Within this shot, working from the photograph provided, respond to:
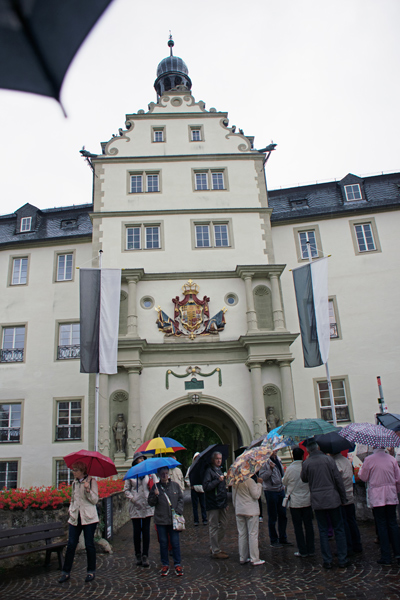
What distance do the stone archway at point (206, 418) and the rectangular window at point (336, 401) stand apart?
11.6 ft

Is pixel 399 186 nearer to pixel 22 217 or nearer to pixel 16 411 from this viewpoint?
pixel 22 217

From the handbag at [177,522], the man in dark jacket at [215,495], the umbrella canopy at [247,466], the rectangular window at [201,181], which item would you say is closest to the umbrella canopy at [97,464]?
the handbag at [177,522]

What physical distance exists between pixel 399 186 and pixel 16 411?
64.6 feet

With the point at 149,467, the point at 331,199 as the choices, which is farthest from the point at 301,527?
the point at 331,199

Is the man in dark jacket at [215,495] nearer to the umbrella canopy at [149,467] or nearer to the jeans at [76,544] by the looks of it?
the umbrella canopy at [149,467]

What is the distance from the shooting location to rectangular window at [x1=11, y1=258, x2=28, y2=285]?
21.7 m

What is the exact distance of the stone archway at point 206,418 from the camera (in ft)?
58.1

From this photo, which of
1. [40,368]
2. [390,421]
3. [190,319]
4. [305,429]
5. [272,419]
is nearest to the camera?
[305,429]

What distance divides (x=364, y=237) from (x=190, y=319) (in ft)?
29.4

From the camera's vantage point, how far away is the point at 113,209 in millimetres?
20859

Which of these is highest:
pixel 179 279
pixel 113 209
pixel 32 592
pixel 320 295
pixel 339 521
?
pixel 113 209

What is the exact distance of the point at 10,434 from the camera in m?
19.1

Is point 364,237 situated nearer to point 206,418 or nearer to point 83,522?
point 206,418

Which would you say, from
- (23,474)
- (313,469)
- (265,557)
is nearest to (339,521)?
(313,469)
